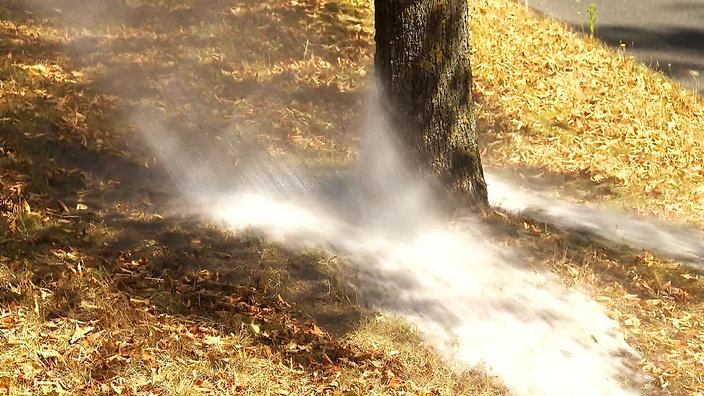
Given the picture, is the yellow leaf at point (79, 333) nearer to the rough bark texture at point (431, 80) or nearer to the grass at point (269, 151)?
the grass at point (269, 151)

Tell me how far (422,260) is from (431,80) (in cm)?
170

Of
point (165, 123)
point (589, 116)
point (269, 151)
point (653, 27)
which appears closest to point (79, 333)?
point (269, 151)

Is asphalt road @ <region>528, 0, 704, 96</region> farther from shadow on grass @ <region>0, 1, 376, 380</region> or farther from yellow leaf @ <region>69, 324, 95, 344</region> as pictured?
yellow leaf @ <region>69, 324, 95, 344</region>

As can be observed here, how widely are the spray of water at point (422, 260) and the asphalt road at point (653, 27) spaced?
25.8 ft

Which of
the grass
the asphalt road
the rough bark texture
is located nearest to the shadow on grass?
the grass

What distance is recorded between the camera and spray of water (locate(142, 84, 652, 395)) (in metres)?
5.66

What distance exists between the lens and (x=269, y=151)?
816cm

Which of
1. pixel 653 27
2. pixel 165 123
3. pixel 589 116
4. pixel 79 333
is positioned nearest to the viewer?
pixel 79 333

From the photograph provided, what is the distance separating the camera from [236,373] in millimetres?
4738

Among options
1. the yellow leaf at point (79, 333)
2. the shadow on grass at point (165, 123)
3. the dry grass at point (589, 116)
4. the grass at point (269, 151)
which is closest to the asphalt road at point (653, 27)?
the dry grass at point (589, 116)

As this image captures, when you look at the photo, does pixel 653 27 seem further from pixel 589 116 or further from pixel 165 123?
pixel 165 123

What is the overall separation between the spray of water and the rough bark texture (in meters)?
0.30

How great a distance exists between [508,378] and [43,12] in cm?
873

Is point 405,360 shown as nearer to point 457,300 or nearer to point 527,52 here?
point 457,300
